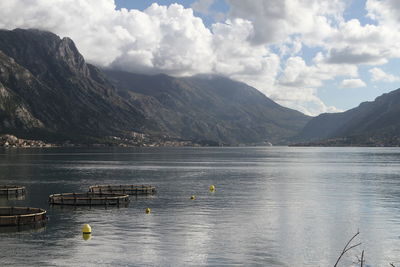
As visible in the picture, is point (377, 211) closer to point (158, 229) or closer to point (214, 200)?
point (214, 200)

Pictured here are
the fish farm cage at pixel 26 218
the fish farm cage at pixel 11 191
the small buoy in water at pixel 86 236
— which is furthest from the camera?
the fish farm cage at pixel 11 191

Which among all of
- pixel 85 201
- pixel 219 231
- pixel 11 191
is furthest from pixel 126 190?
pixel 219 231

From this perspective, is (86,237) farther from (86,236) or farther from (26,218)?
(26,218)

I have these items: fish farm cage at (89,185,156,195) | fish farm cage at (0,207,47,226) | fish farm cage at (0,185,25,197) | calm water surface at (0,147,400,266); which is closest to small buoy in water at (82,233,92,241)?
calm water surface at (0,147,400,266)

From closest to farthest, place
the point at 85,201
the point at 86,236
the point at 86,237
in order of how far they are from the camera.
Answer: the point at 86,237 → the point at 86,236 → the point at 85,201

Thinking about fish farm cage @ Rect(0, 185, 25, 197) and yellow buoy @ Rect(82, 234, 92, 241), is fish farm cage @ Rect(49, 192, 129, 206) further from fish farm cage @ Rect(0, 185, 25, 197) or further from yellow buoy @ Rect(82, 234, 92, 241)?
yellow buoy @ Rect(82, 234, 92, 241)

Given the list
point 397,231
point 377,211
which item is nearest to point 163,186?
point 377,211

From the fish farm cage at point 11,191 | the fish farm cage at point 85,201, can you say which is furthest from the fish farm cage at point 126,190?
the fish farm cage at point 85,201

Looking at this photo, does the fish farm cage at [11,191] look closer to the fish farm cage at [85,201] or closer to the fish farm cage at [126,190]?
the fish farm cage at [126,190]

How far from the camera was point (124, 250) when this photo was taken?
64.1 metres

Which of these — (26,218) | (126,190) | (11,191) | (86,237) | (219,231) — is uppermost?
(11,191)

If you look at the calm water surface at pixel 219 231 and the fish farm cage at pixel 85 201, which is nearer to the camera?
the calm water surface at pixel 219 231

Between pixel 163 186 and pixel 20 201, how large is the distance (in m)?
48.4

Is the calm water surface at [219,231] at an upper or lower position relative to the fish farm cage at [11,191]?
lower
